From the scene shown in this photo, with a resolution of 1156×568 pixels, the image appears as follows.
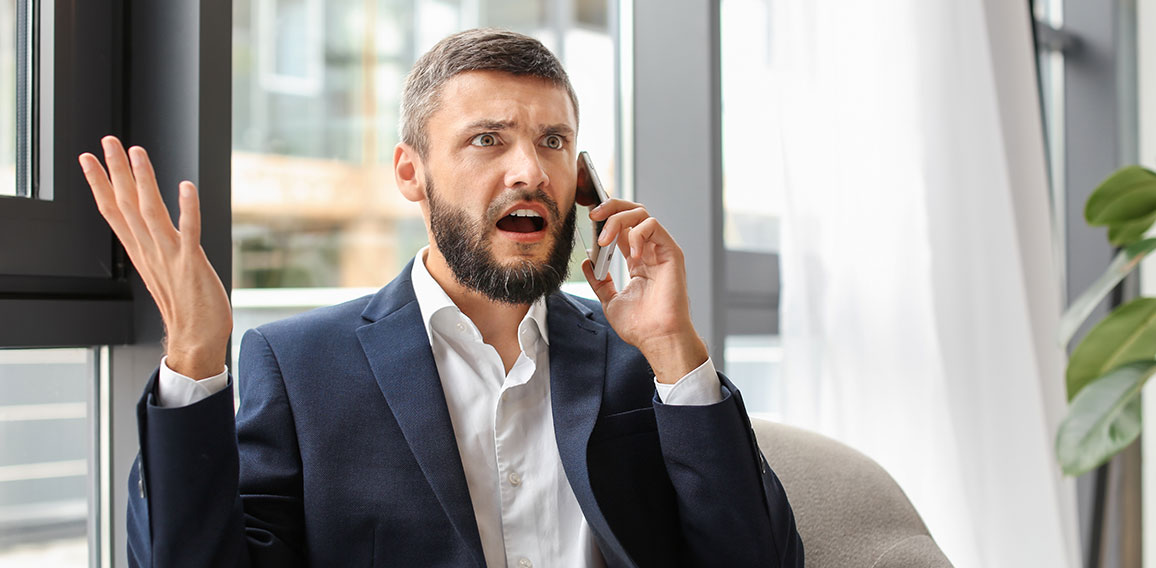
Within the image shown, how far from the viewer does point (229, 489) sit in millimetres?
961

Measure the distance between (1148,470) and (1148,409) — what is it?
214 mm

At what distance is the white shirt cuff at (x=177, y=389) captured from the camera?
921 mm

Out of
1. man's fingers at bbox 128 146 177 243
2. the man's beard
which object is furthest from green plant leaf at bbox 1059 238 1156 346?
man's fingers at bbox 128 146 177 243

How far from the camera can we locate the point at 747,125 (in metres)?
2.17

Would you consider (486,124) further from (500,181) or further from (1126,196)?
(1126,196)

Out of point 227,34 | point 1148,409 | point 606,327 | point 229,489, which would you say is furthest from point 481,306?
point 1148,409

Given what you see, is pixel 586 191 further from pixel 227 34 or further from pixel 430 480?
pixel 227 34

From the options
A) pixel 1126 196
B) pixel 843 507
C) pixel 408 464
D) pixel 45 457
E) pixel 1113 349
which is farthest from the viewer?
pixel 1113 349

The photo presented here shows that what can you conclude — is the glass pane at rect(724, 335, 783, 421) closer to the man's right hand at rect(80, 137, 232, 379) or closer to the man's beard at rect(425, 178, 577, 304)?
the man's beard at rect(425, 178, 577, 304)

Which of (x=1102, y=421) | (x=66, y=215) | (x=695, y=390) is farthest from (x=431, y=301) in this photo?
(x=1102, y=421)


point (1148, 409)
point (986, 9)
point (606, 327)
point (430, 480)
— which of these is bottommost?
point (1148, 409)

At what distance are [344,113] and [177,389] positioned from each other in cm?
207

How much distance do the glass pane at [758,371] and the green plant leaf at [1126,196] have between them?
0.78m

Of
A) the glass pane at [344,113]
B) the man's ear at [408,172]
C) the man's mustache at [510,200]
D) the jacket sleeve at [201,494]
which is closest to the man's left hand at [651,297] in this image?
the man's mustache at [510,200]
